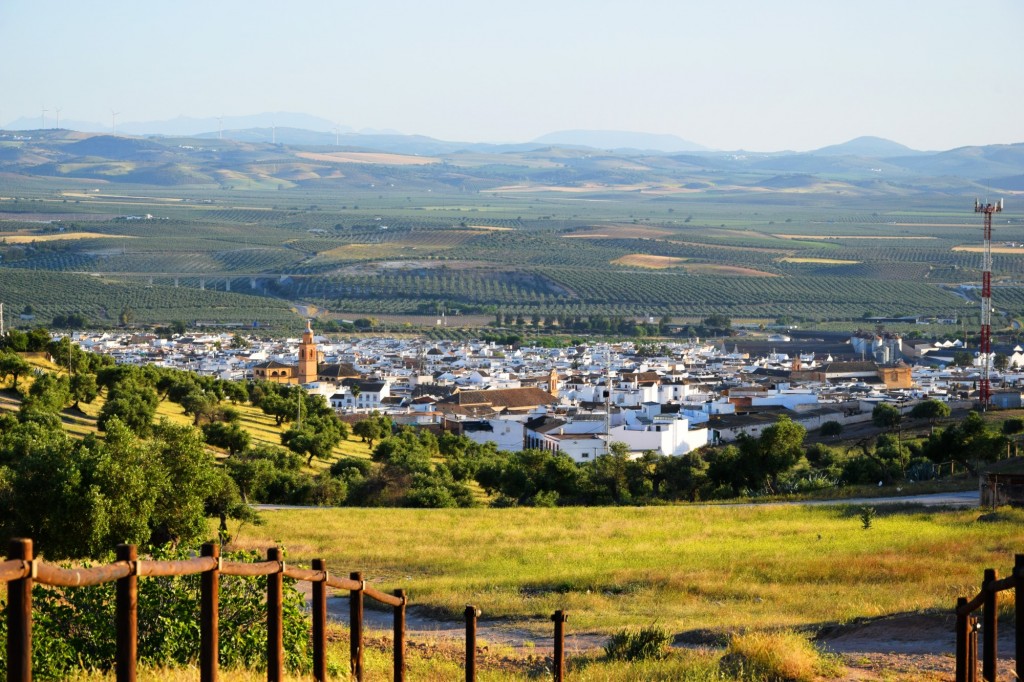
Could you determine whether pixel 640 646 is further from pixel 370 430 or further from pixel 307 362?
pixel 307 362

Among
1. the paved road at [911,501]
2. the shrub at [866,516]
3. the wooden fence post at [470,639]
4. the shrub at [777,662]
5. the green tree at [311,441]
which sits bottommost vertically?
the green tree at [311,441]

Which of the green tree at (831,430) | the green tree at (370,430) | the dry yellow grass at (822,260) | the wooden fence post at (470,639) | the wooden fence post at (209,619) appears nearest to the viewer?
the wooden fence post at (209,619)

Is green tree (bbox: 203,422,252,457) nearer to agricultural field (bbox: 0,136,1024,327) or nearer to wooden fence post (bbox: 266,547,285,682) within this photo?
wooden fence post (bbox: 266,547,285,682)

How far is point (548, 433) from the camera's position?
171 ft

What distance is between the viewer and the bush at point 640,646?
11.2 metres

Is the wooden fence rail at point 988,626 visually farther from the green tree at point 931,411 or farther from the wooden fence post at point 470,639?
the green tree at point 931,411

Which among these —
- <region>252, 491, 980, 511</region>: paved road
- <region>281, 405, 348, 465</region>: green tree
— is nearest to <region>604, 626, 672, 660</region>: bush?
<region>252, 491, 980, 511</region>: paved road

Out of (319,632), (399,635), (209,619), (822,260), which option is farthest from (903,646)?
(822,260)

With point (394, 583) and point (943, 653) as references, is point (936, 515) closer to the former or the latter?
point (394, 583)

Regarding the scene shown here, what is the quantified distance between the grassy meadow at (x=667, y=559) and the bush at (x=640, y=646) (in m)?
1.55

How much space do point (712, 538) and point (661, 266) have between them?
5509 inches

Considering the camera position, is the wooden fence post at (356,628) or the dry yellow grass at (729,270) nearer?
the wooden fence post at (356,628)

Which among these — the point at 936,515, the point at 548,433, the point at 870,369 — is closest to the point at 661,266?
the point at 870,369

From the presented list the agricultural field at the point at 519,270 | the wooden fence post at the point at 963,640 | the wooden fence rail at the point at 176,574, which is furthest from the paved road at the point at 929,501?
the agricultural field at the point at 519,270
